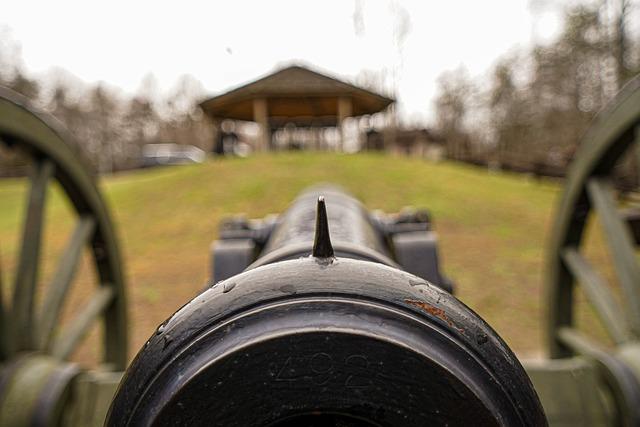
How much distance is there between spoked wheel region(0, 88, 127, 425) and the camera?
200cm

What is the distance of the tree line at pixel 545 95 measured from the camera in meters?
20.1

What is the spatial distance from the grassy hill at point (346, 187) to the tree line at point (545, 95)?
4.47 metres

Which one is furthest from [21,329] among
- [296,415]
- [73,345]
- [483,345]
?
[483,345]

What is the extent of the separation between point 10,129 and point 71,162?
1.68 feet

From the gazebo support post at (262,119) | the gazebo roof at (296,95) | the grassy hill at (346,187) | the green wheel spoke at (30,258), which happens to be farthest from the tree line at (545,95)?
the green wheel spoke at (30,258)

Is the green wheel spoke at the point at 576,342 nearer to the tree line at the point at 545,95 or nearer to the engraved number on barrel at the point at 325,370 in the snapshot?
the engraved number on barrel at the point at 325,370

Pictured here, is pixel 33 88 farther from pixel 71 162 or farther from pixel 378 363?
pixel 378 363

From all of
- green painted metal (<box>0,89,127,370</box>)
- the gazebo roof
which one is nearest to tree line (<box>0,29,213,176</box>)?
the gazebo roof

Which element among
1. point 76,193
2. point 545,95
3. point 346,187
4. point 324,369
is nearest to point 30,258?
point 76,193

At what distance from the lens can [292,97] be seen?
18.8 metres

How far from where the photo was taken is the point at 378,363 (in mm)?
753

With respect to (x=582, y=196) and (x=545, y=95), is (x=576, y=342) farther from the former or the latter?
(x=545, y=95)

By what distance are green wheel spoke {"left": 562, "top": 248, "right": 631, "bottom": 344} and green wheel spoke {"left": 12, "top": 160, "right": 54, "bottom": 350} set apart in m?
Answer: 2.78

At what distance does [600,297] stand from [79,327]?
2816mm
